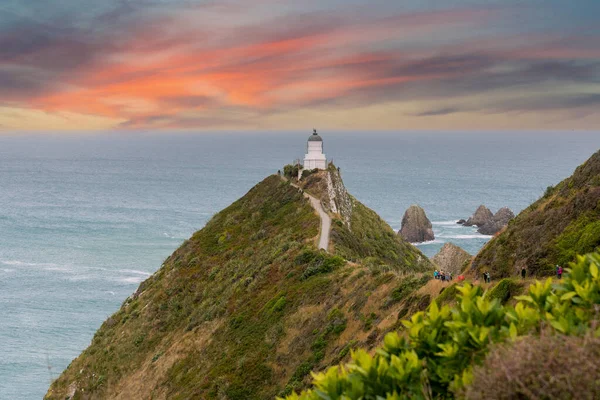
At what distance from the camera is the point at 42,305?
91125 millimetres

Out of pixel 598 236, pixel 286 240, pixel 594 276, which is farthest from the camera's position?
pixel 286 240

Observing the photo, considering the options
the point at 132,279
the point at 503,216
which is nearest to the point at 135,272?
the point at 132,279

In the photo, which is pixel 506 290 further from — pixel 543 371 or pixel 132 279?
pixel 132 279

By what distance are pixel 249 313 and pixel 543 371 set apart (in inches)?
1300

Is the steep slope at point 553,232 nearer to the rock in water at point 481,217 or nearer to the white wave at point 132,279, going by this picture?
the white wave at point 132,279

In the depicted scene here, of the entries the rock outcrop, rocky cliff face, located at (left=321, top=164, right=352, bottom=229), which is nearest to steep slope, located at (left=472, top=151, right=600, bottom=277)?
rocky cliff face, located at (left=321, top=164, right=352, bottom=229)

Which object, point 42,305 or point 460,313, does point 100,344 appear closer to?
point 42,305

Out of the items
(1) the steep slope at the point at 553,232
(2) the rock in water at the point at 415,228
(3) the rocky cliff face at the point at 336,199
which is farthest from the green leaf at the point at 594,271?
(2) the rock in water at the point at 415,228

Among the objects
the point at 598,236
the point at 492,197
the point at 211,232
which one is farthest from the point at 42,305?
the point at 492,197

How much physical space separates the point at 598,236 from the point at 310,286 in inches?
747

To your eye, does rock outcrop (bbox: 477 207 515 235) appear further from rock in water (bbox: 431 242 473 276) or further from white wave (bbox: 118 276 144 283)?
white wave (bbox: 118 276 144 283)

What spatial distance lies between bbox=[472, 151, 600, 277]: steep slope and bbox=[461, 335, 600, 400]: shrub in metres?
16.2

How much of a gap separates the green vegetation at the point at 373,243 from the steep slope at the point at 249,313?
340mm

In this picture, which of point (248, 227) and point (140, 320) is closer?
point (140, 320)
